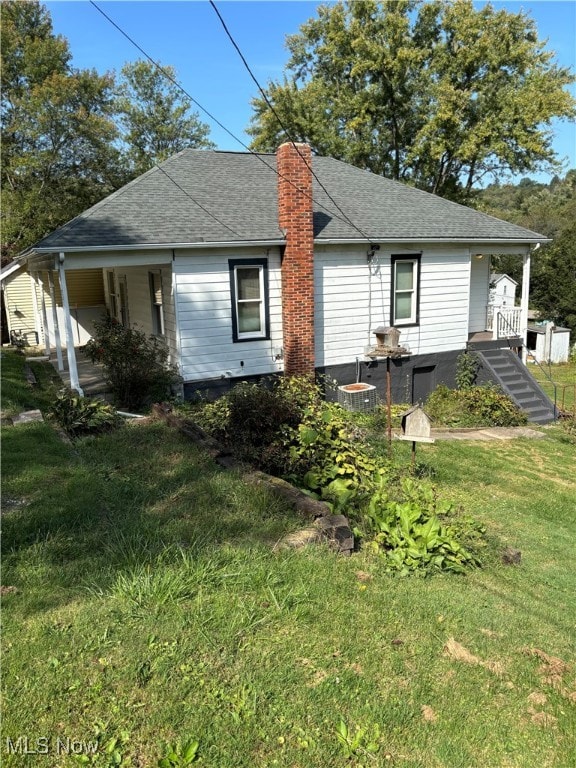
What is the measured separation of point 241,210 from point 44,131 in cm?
1715

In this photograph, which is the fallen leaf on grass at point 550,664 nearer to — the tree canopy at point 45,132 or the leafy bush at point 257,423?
the leafy bush at point 257,423

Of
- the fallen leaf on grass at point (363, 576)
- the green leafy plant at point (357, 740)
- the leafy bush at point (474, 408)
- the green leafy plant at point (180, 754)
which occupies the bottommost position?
the leafy bush at point (474, 408)

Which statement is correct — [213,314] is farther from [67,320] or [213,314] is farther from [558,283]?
[558,283]

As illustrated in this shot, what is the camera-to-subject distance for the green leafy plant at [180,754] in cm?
264

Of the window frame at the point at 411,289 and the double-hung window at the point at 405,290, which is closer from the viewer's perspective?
the window frame at the point at 411,289

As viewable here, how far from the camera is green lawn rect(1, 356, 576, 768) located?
2.86 meters

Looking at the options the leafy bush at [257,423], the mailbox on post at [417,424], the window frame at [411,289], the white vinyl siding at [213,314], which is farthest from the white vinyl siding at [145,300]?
the mailbox on post at [417,424]

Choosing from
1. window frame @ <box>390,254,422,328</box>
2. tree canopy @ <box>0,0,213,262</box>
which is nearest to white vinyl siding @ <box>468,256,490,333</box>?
window frame @ <box>390,254,422,328</box>

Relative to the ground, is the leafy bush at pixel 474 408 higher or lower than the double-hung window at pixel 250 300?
lower

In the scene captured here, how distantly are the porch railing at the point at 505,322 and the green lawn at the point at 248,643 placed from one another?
1074cm

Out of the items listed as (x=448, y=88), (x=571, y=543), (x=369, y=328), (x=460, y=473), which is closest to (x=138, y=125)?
(x=448, y=88)

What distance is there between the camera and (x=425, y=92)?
28469 mm

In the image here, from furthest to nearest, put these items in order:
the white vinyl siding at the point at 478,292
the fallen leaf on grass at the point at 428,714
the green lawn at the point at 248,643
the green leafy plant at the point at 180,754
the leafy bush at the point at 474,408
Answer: the white vinyl siding at the point at 478,292 < the leafy bush at the point at 474,408 < the fallen leaf on grass at the point at 428,714 < the green lawn at the point at 248,643 < the green leafy plant at the point at 180,754

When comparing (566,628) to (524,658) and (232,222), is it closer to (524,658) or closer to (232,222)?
(524,658)
